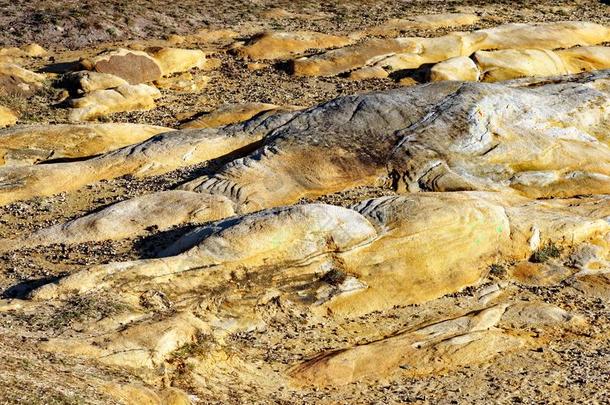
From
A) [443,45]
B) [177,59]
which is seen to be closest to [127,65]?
[177,59]

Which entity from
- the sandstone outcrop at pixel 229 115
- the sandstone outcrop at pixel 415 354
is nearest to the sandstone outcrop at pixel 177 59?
the sandstone outcrop at pixel 229 115

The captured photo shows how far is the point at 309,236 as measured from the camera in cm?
1911

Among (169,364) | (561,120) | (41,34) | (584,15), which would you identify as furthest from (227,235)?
(584,15)

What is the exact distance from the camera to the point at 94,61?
34781 mm

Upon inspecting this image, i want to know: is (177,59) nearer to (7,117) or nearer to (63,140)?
(7,117)

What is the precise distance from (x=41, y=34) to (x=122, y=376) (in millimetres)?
29034

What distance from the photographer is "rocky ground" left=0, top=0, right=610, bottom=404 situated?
650 inches

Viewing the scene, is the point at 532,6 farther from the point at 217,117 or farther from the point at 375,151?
the point at 375,151

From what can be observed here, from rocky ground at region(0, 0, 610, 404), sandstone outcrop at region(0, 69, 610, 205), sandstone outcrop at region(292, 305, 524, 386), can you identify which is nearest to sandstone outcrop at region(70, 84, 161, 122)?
rocky ground at region(0, 0, 610, 404)

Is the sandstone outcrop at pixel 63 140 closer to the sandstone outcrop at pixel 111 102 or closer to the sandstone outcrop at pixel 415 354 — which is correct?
the sandstone outcrop at pixel 111 102

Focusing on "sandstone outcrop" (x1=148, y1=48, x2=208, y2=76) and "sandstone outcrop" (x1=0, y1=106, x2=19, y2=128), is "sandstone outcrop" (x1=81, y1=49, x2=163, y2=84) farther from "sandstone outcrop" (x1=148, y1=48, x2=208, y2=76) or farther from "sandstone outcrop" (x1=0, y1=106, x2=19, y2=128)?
"sandstone outcrop" (x1=0, y1=106, x2=19, y2=128)

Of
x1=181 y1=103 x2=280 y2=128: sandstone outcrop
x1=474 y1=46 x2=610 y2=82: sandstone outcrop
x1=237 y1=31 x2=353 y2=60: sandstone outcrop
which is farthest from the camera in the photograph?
x1=237 y1=31 x2=353 y2=60: sandstone outcrop

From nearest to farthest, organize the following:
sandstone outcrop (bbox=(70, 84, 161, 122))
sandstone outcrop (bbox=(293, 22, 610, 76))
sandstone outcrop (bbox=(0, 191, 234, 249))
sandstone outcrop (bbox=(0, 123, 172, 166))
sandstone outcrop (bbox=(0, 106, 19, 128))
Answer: sandstone outcrop (bbox=(0, 191, 234, 249)) → sandstone outcrop (bbox=(0, 123, 172, 166)) → sandstone outcrop (bbox=(0, 106, 19, 128)) → sandstone outcrop (bbox=(70, 84, 161, 122)) → sandstone outcrop (bbox=(293, 22, 610, 76))

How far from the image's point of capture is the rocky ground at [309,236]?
1650 centimetres
